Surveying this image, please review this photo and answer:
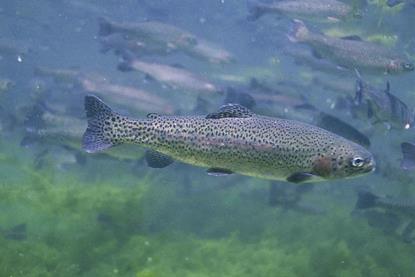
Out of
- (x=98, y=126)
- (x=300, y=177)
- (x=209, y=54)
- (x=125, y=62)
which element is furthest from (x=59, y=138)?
(x=209, y=54)

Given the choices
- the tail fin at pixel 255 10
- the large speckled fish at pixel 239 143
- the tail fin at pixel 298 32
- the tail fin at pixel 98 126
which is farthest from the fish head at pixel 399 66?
the tail fin at pixel 98 126

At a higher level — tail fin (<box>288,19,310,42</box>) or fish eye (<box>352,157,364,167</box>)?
tail fin (<box>288,19,310,42</box>)

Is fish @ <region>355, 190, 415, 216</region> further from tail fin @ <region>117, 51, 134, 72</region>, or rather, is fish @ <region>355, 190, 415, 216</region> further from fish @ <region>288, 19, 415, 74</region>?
tail fin @ <region>117, 51, 134, 72</region>

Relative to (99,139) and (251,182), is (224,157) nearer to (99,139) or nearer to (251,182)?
(99,139)

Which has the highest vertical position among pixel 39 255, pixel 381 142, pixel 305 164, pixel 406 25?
pixel 406 25

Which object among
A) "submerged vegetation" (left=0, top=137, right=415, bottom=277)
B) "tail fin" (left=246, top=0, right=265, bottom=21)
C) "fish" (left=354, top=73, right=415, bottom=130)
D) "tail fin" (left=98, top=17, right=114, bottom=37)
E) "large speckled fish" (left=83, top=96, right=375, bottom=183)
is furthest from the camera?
"tail fin" (left=98, top=17, right=114, bottom=37)

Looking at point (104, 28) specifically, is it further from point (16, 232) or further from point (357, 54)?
point (16, 232)

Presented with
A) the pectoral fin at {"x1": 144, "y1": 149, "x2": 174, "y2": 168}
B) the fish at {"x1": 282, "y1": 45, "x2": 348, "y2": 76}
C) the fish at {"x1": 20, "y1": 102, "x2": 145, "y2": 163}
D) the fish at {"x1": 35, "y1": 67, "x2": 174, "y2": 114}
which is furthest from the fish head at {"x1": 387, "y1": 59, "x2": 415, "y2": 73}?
the pectoral fin at {"x1": 144, "y1": 149, "x2": 174, "y2": 168}

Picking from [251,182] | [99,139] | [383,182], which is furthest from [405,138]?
[99,139]
